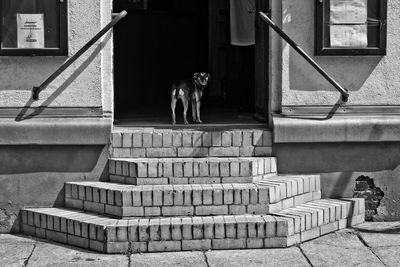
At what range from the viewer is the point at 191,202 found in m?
7.77

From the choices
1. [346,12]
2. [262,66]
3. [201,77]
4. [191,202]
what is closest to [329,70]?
[346,12]

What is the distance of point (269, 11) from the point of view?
8555mm

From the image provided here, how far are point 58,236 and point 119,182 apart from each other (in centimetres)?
88

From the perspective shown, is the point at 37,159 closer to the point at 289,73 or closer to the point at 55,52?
the point at 55,52

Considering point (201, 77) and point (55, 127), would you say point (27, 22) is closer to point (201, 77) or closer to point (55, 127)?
point (55, 127)

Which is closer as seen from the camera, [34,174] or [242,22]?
[34,174]

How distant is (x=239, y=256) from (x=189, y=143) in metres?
1.64

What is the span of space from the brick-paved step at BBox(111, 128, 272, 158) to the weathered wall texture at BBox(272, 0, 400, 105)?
0.58 meters

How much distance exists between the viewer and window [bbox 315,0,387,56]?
27.6 ft

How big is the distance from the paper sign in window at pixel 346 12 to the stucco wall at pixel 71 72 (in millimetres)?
2510

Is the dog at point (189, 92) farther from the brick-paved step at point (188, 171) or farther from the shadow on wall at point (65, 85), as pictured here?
the shadow on wall at point (65, 85)

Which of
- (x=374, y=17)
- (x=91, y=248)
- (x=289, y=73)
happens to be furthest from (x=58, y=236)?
(x=374, y=17)

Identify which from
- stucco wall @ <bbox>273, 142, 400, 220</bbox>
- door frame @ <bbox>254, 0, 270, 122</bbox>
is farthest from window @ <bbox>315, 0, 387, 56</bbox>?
stucco wall @ <bbox>273, 142, 400, 220</bbox>

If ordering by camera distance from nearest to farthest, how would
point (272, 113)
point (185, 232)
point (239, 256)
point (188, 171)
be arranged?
1. point (239, 256)
2. point (185, 232)
3. point (188, 171)
4. point (272, 113)
